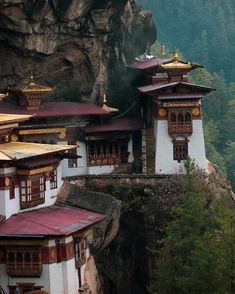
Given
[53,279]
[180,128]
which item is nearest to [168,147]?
[180,128]

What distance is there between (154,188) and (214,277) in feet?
33.4

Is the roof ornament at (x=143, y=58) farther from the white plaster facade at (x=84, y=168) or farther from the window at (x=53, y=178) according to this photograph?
the window at (x=53, y=178)

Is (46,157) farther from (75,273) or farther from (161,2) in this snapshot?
(161,2)

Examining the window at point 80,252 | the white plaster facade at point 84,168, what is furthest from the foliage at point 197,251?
the white plaster facade at point 84,168

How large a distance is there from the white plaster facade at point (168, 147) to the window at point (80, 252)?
10.9 m

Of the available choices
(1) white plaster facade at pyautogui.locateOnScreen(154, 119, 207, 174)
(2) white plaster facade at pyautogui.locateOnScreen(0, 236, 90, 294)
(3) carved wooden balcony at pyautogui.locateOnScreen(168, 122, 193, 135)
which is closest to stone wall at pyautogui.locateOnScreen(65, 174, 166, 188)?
(1) white plaster facade at pyautogui.locateOnScreen(154, 119, 207, 174)

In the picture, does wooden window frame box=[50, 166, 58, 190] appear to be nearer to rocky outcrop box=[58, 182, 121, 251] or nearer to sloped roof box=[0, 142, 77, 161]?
rocky outcrop box=[58, 182, 121, 251]

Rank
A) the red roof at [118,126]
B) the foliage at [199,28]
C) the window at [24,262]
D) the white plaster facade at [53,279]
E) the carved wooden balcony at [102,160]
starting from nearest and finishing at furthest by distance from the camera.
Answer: the window at [24,262], the white plaster facade at [53,279], the red roof at [118,126], the carved wooden balcony at [102,160], the foliage at [199,28]

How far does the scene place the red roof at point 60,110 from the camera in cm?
5394

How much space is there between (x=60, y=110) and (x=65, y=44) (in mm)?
3043

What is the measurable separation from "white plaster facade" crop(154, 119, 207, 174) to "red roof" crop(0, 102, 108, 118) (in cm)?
296

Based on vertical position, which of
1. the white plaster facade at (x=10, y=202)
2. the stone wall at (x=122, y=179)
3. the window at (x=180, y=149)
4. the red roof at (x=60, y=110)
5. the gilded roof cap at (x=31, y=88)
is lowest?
the white plaster facade at (x=10, y=202)

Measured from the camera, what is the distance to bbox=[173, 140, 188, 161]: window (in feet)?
180

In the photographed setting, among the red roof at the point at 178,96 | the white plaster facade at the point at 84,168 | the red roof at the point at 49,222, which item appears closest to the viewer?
the red roof at the point at 49,222
